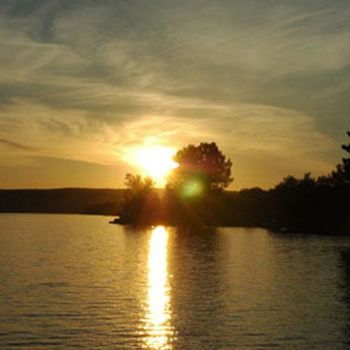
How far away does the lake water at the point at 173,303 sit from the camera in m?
35.1

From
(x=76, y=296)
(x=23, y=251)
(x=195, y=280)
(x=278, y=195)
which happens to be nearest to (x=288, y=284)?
(x=195, y=280)

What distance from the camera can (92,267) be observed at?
72.2m

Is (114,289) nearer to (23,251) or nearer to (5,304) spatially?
(5,304)

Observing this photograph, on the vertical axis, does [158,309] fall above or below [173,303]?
below

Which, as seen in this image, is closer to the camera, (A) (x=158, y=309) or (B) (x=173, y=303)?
(A) (x=158, y=309)

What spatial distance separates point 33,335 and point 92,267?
37.4 metres

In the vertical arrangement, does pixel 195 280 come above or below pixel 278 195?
below

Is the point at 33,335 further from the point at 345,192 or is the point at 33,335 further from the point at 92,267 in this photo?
the point at 345,192

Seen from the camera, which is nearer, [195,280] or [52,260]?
[195,280]

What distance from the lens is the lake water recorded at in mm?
35062

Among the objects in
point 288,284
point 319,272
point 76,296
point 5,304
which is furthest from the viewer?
point 319,272

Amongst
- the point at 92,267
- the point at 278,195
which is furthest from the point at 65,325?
the point at 278,195

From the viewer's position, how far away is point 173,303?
46844 millimetres

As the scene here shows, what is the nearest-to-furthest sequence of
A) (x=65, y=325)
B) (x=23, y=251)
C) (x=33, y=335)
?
(x=33, y=335), (x=65, y=325), (x=23, y=251)
